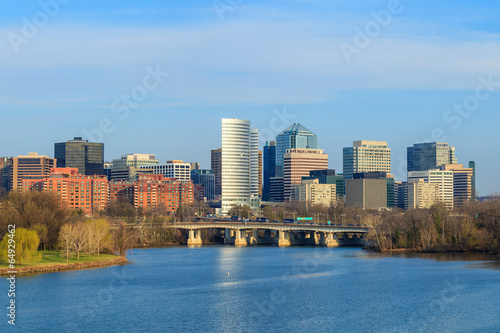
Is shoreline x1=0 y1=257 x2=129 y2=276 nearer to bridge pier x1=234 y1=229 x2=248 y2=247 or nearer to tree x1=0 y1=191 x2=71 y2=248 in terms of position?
tree x1=0 y1=191 x2=71 y2=248

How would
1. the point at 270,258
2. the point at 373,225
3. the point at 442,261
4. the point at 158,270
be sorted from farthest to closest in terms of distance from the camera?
the point at 373,225 < the point at 270,258 < the point at 442,261 < the point at 158,270

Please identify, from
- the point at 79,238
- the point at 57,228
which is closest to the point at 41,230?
the point at 57,228

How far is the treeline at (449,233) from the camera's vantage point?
124688 mm

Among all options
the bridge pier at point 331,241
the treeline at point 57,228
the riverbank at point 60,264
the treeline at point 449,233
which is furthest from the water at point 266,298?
the bridge pier at point 331,241

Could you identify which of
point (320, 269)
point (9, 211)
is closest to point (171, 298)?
point (320, 269)

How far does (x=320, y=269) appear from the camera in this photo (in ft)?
334

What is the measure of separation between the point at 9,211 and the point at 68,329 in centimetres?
6026

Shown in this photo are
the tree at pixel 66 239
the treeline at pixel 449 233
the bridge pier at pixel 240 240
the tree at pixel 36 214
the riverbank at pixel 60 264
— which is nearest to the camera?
the riverbank at pixel 60 264

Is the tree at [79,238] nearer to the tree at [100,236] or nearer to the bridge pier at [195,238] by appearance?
the tree at [100,236]

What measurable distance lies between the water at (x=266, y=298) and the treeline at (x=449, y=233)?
57.7 ft

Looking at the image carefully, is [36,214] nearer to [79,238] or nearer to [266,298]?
[79,238]

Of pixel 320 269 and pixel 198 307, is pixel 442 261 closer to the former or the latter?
pixel 320 269

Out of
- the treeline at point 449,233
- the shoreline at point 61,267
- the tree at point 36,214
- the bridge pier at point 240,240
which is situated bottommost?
the bridge pier at point 240,240

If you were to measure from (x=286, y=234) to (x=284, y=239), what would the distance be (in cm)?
233
